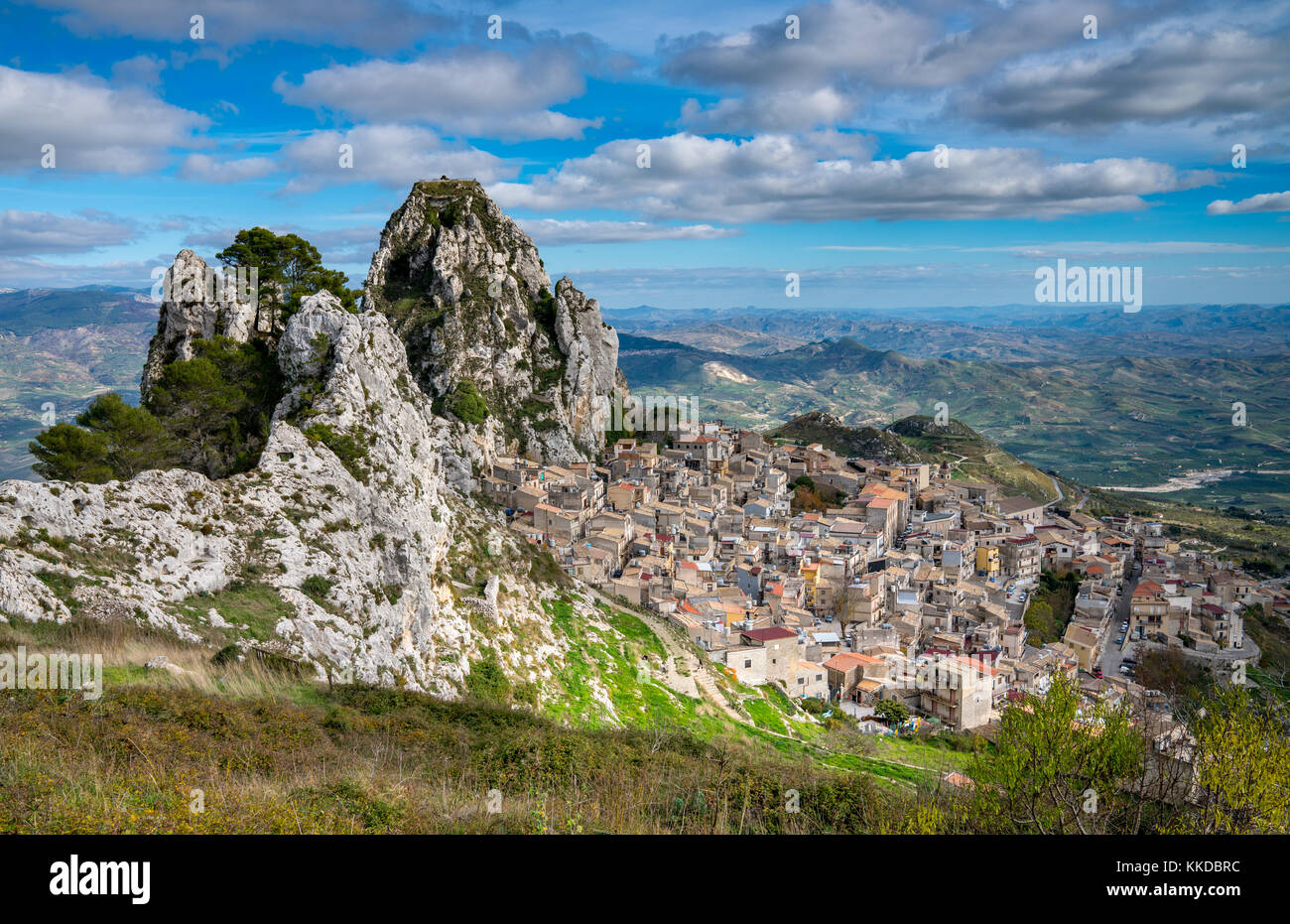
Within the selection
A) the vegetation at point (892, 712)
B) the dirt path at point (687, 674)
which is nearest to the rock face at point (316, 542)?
the dirt path at point (687, 674)

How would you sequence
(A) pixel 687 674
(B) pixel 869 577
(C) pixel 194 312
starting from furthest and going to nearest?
(B) pixel 869 577, (A) pixel 687 674, (C) pixel 194 312

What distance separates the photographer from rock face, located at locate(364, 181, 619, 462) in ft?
178

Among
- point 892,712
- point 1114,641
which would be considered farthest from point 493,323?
point 1114,641

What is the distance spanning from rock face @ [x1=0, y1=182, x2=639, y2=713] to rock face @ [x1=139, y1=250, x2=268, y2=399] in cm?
7

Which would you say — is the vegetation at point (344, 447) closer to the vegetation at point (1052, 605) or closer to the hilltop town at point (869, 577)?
the hilltop town at point (869, 577)

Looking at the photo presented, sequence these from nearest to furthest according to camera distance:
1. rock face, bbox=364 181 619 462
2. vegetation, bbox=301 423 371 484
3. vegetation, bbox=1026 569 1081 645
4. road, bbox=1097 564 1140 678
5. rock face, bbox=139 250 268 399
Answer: vegetation, bbox=301 423 371 484 < rock face, bbox=139 250 268 399 < road, bbox=1097 564 1140 678 < vegetation, bbox=1026 569 1081 645 < rock face, bbox=364 181 619 462

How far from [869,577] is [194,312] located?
36382 millimetres

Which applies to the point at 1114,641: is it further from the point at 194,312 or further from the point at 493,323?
the point at 194,312

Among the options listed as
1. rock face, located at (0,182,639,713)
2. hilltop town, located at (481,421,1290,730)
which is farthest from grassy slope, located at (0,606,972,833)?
hilltop town, located at (481,421,1290,730)

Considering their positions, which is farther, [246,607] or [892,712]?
[892,712]

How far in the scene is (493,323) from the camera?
186 ft

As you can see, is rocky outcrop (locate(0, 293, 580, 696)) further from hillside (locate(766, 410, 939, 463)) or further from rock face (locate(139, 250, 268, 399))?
hillside (locate(766, 410, 939, 463))
